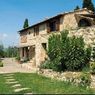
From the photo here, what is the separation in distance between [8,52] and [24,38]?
2204 cm

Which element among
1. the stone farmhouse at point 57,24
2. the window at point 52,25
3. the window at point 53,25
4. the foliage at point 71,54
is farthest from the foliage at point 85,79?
the window at point 52,25

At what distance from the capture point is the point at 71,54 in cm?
2059

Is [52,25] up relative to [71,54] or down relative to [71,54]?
up

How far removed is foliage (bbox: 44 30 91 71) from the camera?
20.4 m

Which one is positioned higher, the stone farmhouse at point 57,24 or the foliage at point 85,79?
the stone farmhouse at point 57,24

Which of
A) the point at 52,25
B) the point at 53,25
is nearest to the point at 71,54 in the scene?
the point at 53,25

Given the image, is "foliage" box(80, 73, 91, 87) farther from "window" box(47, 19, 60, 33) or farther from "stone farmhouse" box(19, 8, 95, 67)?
"window" box(47, 19, 60, 33)

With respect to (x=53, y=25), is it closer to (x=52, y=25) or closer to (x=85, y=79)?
(x=52, y=25)

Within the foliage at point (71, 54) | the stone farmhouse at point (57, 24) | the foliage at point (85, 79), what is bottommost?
the foliage at point (85, 79)

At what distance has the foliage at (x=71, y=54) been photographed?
67.1 feet

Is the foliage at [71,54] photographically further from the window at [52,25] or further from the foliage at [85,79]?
the window at [52,25]

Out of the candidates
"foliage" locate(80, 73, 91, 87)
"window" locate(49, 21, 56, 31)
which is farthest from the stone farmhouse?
"foliage" locate(80, 73, 91, 87)

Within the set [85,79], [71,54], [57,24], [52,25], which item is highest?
[52,25]

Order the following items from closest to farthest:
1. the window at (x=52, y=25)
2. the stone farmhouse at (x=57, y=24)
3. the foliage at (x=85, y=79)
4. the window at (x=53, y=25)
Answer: the foliage at (x=85, y=79)
the stone farmhouse at (x=57, y=24)
the window at (x=53, y=25)
the window at (x=52, y=25)
